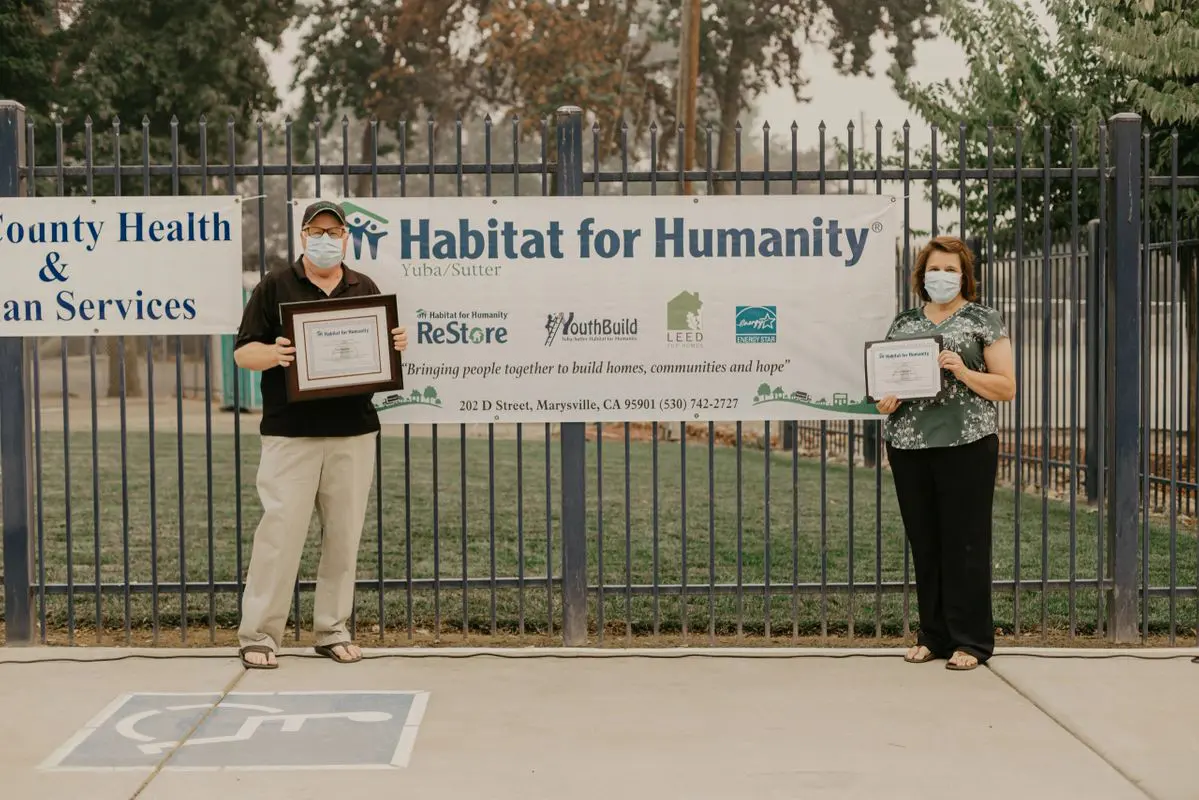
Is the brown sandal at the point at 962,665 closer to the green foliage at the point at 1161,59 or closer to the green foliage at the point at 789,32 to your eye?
the green foliage at the point at 1161,59

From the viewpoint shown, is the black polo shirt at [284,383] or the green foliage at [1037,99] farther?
the green foliage at [1037,99]

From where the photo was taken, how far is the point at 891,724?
5840mm

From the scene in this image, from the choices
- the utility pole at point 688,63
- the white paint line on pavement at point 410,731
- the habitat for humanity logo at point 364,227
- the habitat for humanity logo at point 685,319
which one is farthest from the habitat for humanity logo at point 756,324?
the utility pole at point 688,63

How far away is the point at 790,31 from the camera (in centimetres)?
3766

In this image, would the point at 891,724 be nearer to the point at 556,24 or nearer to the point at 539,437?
the point at 539,437

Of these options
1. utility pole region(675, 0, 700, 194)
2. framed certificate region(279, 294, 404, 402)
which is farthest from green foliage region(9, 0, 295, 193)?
framed certificate region(279, 294, 404, 402)

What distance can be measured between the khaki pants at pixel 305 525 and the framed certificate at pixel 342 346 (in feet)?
0.95

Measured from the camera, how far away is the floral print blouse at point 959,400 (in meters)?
6.68

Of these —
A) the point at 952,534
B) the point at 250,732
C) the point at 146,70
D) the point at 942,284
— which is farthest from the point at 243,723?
the point at 146,70

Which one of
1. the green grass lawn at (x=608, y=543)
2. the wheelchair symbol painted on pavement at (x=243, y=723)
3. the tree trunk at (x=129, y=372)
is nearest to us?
the wheelchair symbol painted on pavement at (x=243, y=723)

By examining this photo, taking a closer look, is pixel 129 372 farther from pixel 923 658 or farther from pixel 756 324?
pixel 923 658

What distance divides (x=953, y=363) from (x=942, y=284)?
13.8 inches

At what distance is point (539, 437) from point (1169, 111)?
12.8m

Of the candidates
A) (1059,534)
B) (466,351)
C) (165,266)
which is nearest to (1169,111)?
(1059,534)
